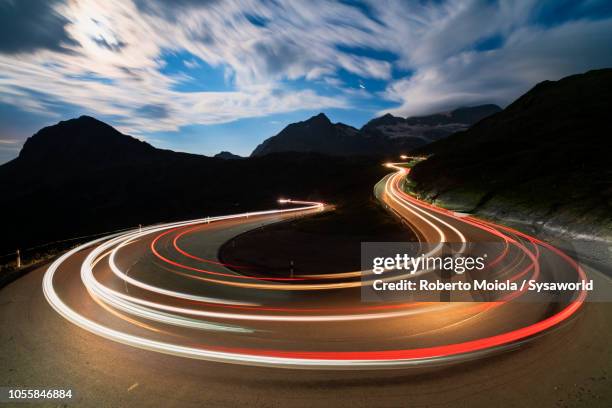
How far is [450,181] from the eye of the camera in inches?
1844

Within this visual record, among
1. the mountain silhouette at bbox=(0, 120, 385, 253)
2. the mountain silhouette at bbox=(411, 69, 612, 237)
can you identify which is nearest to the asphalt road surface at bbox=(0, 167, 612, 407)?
the mountain silhouette at bbox=(411, 69, 612, 237)

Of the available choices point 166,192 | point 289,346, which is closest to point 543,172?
point 289,346

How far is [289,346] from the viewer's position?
8477 millimetres

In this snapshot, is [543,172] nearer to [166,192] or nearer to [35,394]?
[35,394]

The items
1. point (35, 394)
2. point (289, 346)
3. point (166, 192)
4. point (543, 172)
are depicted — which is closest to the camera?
point (35, 394)

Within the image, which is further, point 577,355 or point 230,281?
point 230,281

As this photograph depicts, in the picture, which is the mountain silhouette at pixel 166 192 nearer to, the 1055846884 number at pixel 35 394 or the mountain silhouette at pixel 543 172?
the mountain silhouette at pixel 543 172

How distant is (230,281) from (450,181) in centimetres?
4231

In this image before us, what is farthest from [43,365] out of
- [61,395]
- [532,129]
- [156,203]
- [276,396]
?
[156,203]

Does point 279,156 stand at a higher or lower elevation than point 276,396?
higher

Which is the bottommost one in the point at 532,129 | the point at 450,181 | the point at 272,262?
the point at 272,262

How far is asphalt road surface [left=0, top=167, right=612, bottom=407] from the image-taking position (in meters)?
6.71

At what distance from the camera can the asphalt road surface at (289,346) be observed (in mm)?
6711

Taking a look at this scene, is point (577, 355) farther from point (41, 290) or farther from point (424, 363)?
point (41, 290)
